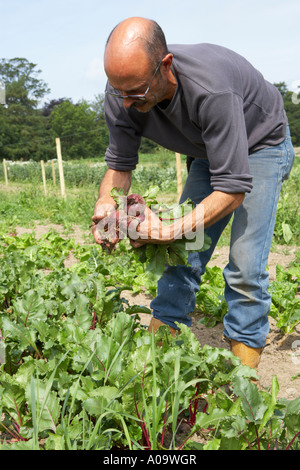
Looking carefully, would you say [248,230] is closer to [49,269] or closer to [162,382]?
[162,382]

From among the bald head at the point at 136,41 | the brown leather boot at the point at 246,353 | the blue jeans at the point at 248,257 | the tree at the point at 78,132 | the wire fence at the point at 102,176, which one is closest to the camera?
the bald head at the point at 136,41

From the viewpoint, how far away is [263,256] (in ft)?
8.39

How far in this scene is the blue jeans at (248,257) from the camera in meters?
2.51

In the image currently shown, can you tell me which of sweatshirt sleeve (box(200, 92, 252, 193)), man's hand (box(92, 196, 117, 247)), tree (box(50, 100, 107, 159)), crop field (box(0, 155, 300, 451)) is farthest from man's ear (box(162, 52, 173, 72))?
tree (box(50, 100, 107, 159))

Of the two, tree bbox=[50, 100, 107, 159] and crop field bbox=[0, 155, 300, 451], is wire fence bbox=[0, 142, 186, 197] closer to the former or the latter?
crop field bbox=[0, 155, 300, 451]

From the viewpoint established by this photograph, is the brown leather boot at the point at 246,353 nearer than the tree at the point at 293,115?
Yes

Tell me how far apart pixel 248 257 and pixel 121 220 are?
713 millimetres

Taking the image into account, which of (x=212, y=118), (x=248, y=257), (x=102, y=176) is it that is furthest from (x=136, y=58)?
(x=102, y=176)

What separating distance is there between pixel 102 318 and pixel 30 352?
430mm

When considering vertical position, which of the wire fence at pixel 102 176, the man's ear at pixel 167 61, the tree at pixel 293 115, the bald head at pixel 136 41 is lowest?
the wire fence at pixel 102 176

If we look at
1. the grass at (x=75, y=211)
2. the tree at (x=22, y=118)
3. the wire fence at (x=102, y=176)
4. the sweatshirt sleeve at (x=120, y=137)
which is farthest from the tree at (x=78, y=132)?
the sweatshirt sleeve at (x=120, y=137)

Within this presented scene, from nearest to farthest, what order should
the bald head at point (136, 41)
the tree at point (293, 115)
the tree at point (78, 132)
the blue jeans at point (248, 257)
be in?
the bald head at point (136, 41)
the blue jeans at point (248, 257)
the tree at point (293, 115)
the tree at point (78, 132)

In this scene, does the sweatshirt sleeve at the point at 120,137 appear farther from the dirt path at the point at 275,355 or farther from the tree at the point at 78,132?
the tree at the point at 78,132

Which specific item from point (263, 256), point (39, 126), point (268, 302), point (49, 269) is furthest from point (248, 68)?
point (39, 126)
